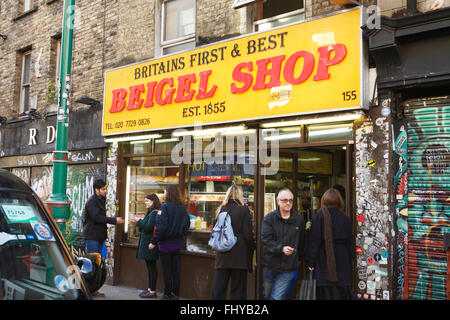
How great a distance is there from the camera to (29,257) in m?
3.24

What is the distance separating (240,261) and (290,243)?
827 mm

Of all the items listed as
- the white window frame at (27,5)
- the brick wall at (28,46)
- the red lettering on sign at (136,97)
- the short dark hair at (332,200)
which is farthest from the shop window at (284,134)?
the white window frame at (27,5)

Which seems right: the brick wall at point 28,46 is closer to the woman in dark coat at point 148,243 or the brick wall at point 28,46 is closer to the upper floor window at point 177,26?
the upper floor window at point 177,26

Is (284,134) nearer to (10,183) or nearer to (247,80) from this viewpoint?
(247,80)

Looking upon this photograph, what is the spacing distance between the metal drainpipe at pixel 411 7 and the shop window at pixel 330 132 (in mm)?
1664

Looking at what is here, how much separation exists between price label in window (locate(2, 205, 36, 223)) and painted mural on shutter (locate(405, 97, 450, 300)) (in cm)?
463

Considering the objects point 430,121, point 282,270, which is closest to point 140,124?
point 282,270

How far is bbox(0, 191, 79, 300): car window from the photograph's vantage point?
3.01m

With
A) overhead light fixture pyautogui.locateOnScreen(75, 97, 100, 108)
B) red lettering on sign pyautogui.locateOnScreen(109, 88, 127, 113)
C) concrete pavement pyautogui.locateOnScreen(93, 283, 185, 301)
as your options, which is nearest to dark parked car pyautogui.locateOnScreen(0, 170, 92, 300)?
concrete pavement pyautogui.locateOnScreen(93, 283, 185, 301)

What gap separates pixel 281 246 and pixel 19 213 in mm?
3177

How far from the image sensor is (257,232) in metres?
7.48

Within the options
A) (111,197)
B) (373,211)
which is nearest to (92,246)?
(111,197)
